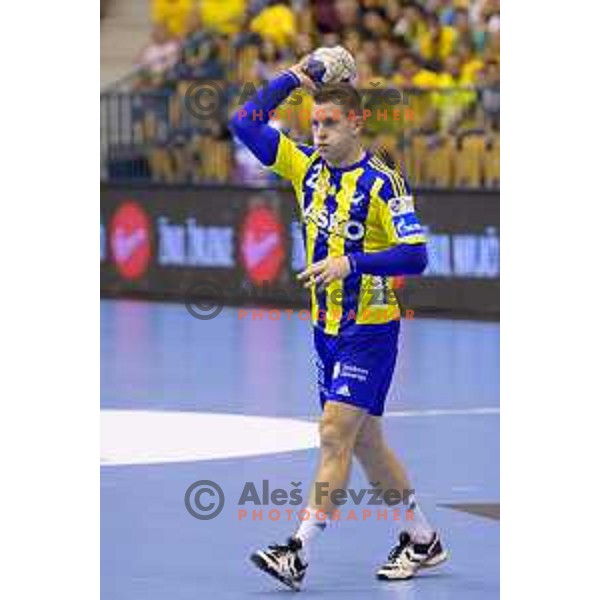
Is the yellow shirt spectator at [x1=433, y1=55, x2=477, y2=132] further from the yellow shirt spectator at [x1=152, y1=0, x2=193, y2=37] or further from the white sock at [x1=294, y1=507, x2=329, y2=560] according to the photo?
the white sock at [x1=294, y1=507, x2=329, y2=560]

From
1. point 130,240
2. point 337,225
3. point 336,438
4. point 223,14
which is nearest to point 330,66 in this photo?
point 337,225

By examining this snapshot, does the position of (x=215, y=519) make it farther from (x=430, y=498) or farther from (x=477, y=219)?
(x=477, y=219)

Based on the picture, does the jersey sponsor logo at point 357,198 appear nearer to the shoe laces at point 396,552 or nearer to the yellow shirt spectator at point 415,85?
the shoe laces at point 396,552

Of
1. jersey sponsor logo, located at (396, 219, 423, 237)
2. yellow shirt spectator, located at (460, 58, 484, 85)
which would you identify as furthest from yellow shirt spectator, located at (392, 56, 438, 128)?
jersey sponsor logo, located at (396, 219, 423, 237)

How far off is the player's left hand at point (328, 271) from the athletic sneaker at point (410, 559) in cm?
138

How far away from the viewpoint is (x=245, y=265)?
2381 cm

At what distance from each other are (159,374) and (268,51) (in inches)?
302

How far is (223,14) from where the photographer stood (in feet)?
89.3

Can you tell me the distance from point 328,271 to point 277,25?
56.6 ft

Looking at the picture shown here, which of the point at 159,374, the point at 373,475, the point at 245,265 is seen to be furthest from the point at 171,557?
the point at 245,265

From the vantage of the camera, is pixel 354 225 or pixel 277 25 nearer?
pixel 354 225

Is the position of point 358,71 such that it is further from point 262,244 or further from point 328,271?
point 328,271

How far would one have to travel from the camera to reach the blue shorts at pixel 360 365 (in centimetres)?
896
